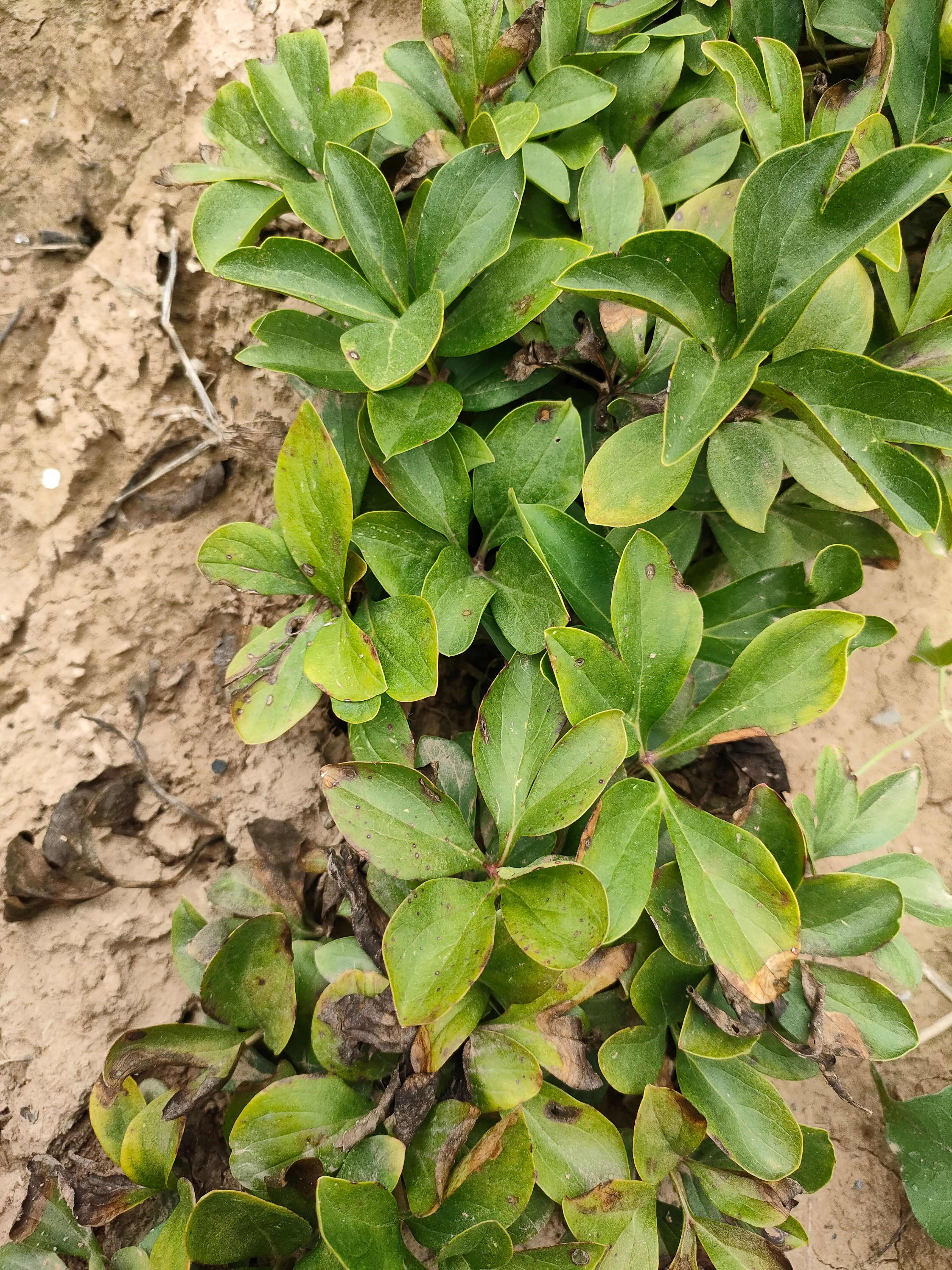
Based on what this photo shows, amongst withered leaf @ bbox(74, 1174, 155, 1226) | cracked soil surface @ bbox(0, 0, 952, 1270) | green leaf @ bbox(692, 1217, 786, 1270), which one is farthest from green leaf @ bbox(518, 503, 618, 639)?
withered leaf @ bbox(74, 1174, 155, 1226)

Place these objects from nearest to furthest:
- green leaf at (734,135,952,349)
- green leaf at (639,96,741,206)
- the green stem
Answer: green leaf at (734,135,952,349) → green leaf at (639,96,741,206) → the green stem

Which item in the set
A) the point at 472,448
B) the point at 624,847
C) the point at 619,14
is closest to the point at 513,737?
the point at 624,847

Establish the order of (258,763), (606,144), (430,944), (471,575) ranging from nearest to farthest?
1. (430,944)
2. (471,575)
3. (606,144)
4. (258,763)

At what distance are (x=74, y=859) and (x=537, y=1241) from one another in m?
1.12

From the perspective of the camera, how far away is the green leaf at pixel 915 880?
56.3 inches

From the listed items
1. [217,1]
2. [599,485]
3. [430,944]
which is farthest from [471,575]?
[217,1]

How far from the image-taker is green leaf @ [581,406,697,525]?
4.02 feet

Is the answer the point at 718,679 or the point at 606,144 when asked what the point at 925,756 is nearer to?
the point at 718,679

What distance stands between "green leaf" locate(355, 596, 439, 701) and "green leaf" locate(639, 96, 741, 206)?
2.93 ft

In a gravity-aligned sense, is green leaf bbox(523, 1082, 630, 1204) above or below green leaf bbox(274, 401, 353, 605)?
below

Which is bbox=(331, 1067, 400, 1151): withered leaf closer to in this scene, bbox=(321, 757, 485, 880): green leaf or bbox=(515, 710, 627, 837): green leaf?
bbox=(321, 757, 485, 880): green leaf

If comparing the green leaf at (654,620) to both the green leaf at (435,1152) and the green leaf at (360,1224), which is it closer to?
the green leaf at (435,1152)

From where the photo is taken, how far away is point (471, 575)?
137cm

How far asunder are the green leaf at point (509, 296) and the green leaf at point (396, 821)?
716 millimetres
